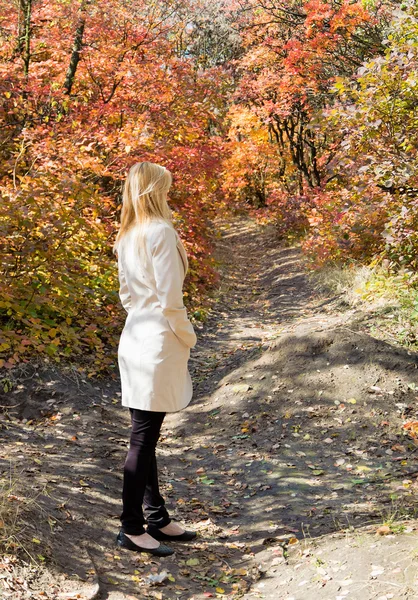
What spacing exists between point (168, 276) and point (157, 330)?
0.31 metres

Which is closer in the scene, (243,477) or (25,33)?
(243,477)

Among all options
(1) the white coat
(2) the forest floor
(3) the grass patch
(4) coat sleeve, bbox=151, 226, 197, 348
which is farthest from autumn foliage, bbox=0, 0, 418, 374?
(4) coat sleeve, bbox=151, 226, 197, 348

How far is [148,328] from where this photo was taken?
347cm

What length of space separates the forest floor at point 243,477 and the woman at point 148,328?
44 cm

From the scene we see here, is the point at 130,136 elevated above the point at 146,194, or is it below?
above

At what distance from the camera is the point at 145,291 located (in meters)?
3.52

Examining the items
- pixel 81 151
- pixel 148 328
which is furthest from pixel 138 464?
pixel 81 151

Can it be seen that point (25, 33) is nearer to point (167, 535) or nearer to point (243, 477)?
point (243, 477)

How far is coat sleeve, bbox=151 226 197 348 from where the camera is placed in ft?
11.1

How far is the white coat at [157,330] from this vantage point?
11.1ft

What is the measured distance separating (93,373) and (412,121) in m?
4.61

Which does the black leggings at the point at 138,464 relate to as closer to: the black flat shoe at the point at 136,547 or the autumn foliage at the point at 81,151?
the black flat shoe at the point at 136,547

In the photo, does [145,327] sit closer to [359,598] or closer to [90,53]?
[359,598]

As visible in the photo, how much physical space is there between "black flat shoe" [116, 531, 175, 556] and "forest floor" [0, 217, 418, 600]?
0.16ft
